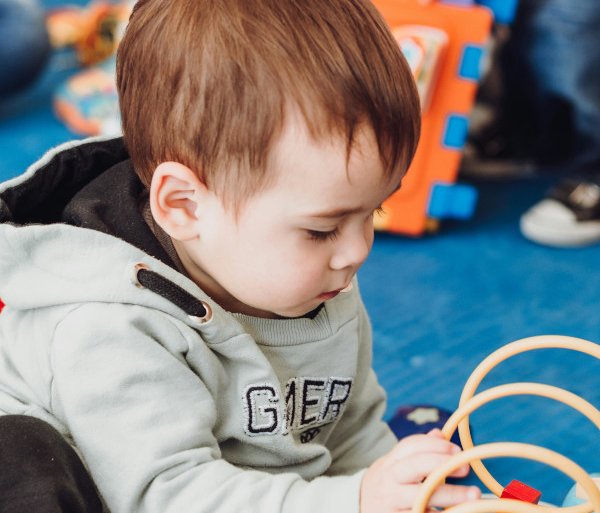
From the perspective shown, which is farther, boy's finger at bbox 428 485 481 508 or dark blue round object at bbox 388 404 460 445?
dark blue round object at bbox 388 404 460 445

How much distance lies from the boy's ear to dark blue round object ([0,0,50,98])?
1367 millimetres

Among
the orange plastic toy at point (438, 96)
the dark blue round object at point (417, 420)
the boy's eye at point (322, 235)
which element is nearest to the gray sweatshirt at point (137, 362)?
the boy's eye at point (322, 235)

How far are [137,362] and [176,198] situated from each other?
136 millimetres

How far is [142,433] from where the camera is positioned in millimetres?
644

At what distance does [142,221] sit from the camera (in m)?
0.73

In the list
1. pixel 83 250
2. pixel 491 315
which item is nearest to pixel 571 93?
pixel 491 315

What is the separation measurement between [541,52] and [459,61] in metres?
0.26

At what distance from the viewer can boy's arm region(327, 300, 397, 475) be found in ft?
3.00

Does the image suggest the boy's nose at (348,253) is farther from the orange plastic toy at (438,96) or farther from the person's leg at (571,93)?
the person's leg at (571,93)

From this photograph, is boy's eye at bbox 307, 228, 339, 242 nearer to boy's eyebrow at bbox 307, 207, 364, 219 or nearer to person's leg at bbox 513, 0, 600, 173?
boy's eyebrow at bbox 307, 207, 364, 219

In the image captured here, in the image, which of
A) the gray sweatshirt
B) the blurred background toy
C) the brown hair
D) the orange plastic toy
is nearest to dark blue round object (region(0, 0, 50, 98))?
the blurred background toy

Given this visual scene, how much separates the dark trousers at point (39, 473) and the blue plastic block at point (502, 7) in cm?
117

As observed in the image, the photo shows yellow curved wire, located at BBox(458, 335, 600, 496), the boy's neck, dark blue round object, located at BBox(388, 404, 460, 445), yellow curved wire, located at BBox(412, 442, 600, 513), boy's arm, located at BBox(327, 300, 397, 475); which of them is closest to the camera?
yellow curved wire, located at BBox(412, 442, 600, 513)

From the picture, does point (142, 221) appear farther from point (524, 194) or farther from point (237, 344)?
point (524, 194)
